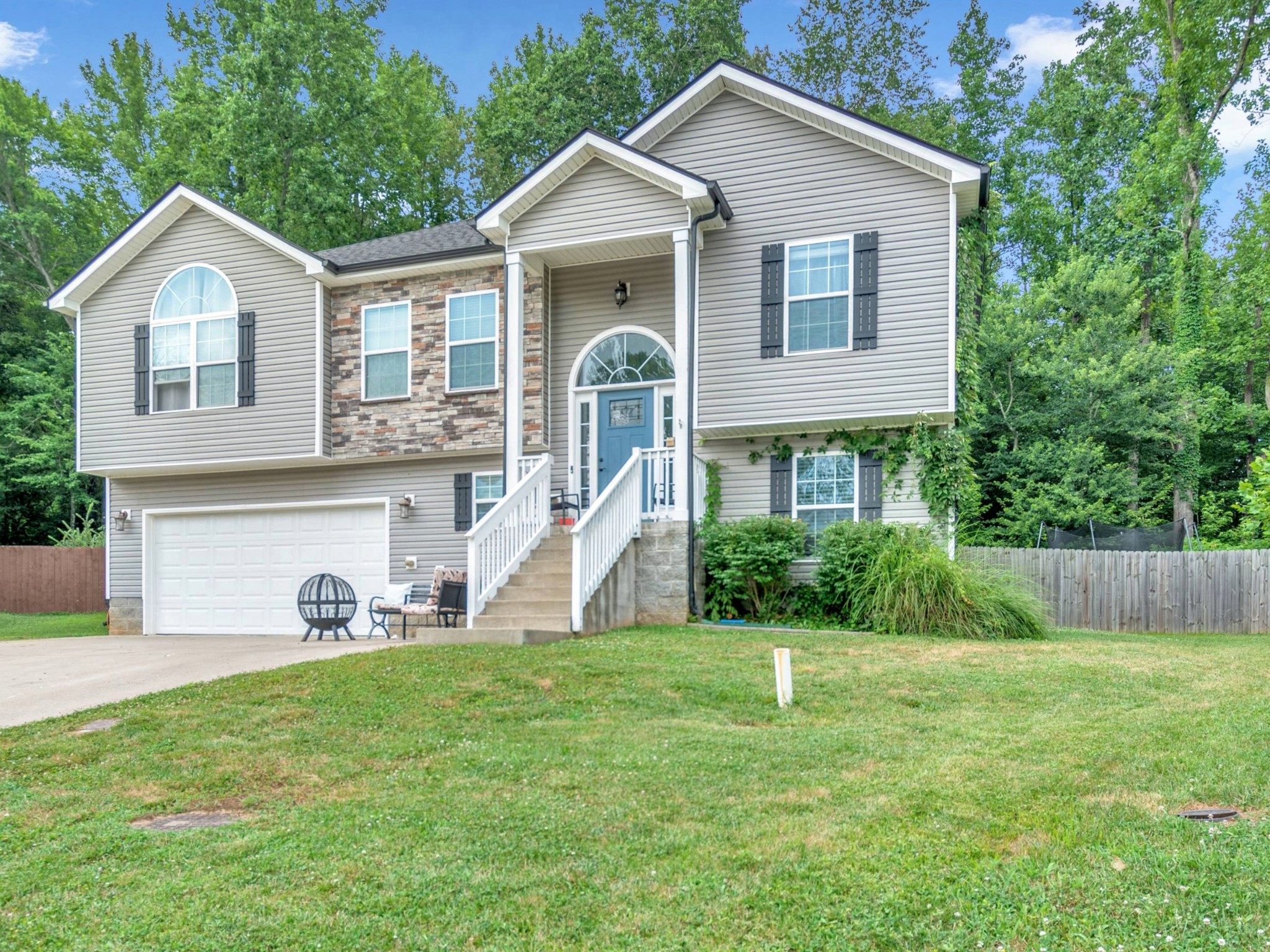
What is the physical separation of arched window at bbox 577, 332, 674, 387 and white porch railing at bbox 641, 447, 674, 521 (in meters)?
1.73

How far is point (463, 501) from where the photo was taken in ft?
46.8

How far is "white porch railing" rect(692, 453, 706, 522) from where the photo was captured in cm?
1257

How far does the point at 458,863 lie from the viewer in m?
3.89

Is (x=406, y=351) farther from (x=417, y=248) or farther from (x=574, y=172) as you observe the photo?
(x=574, y=172)

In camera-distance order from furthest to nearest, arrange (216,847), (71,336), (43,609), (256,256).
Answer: (71,336) < (43,609) < (256,256) < (216,847)

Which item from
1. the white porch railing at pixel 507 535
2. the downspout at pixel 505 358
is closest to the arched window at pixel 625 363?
the downspout at pixel 505 358

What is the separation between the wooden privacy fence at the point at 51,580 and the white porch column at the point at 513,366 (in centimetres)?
1326

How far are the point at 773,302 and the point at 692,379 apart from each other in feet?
4.86

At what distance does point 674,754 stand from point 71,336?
26870 mm

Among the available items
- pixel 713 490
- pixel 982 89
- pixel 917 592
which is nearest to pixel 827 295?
pixel 713 490

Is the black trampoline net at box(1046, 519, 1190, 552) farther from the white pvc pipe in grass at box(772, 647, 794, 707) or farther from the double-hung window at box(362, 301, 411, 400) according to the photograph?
the double-hung window at box(362, 301, 411, 400)

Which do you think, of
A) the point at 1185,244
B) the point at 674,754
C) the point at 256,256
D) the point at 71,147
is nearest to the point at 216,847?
the point at 674,754

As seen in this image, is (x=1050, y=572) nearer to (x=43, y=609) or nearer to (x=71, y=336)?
(x=43, y=609)

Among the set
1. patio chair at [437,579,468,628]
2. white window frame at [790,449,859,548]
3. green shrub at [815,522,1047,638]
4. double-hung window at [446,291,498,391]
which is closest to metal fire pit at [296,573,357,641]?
patio chair at [437,579,468,628]
